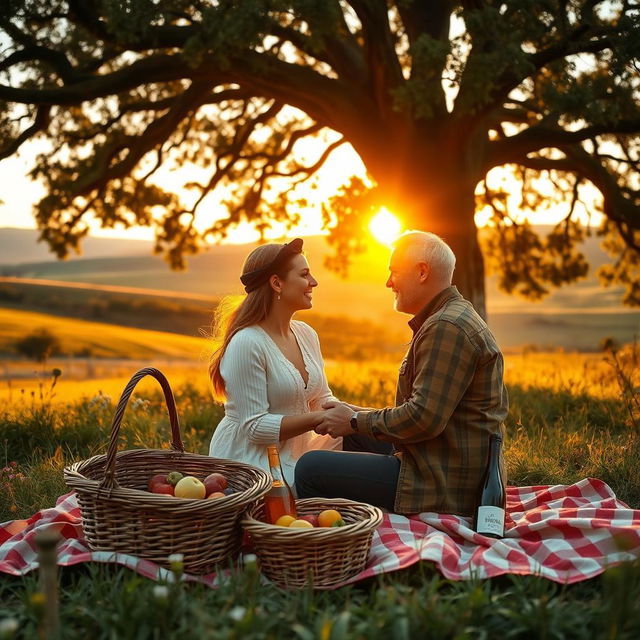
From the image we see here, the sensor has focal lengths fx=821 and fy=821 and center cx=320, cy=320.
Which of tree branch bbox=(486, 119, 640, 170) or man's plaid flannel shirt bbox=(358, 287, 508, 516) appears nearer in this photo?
man's plaid flannel shirt bbox=(358, 287, 508, 516)

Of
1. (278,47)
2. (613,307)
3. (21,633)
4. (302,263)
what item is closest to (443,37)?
(278,47)

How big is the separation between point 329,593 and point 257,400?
1.42 m

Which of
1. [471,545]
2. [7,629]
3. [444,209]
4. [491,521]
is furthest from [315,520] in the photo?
[444,209]

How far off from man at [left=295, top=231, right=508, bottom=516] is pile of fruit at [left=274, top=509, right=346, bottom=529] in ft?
1.60

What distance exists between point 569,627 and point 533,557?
1.07m

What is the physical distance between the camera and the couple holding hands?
171 inches

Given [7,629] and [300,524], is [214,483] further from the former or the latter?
[7,629]

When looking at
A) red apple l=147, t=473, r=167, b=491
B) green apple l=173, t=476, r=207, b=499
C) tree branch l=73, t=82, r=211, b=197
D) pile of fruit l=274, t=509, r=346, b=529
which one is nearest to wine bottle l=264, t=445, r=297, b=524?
pile of fruit l=274, t=509, r=346, b=529

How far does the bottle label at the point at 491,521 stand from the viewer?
434cm

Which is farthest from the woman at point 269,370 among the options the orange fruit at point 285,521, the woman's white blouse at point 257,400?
the orange fruit at point 285,521

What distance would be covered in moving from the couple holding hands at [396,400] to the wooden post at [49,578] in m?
2.03

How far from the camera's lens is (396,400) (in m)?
4.80

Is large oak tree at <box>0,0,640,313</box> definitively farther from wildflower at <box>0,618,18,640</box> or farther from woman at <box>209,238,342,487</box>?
wildflower at <box>0,618,18,640</box>

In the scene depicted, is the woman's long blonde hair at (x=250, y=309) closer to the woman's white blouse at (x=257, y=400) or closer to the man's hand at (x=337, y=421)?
the woman's white blouse at (x=257, y=400)
